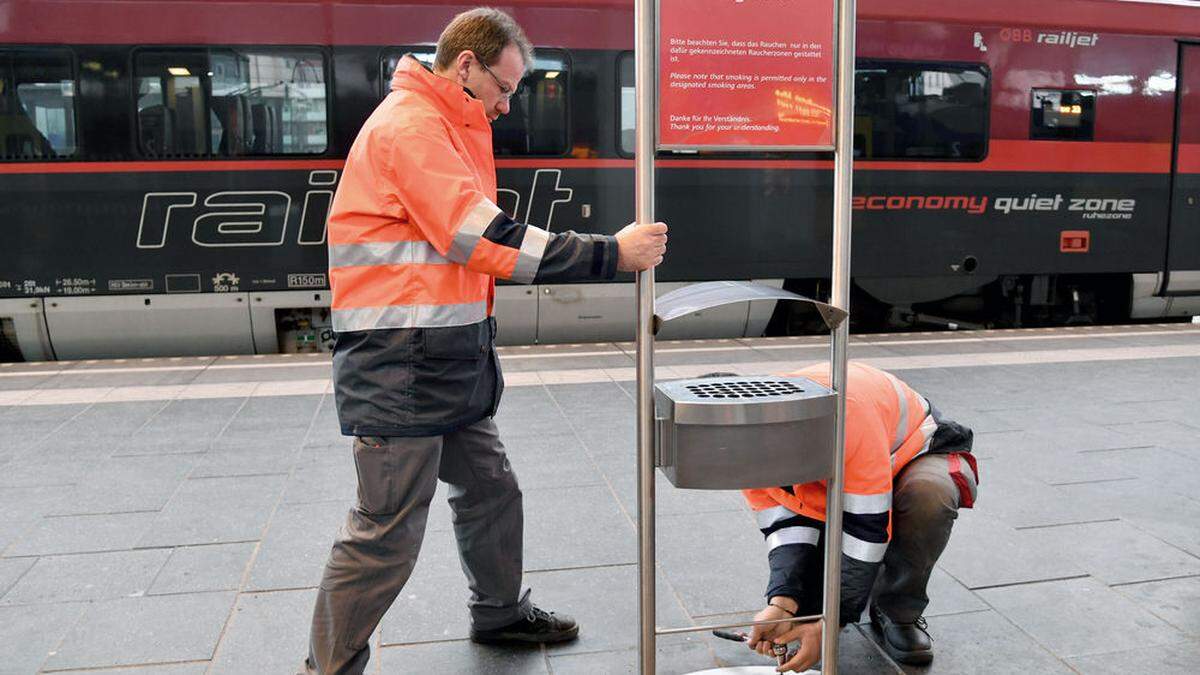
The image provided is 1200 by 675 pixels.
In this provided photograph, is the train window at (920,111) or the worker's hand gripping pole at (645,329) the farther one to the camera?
the train window at (920,111)

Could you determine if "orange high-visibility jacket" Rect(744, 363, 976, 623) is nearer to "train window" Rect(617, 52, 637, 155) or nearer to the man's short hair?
the man's short hair

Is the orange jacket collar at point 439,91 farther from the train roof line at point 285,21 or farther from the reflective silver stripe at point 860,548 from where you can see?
the train roof line at point 285,21

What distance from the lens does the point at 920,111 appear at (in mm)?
8711

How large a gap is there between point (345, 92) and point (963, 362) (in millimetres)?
4938

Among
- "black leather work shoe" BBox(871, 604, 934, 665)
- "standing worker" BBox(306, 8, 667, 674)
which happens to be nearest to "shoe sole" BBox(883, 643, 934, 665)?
"black leather work shoe" BBox(871, 604, 934, 665)

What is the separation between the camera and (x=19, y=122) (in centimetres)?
744

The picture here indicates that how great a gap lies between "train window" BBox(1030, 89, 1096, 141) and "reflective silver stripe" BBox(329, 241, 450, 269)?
790 cm

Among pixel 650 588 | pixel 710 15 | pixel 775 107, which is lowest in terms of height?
pixel 650 588

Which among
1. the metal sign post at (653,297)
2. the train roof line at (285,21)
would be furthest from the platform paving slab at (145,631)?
the train roof line at (285,21)

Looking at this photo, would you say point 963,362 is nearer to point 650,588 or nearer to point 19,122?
point 650,588

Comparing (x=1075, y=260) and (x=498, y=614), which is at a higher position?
(x=1075, y=260)

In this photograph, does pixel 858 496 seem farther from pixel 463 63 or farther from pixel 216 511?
pixel 216 511

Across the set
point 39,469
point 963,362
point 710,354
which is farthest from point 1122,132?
point 39,469

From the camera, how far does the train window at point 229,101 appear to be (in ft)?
24.6
